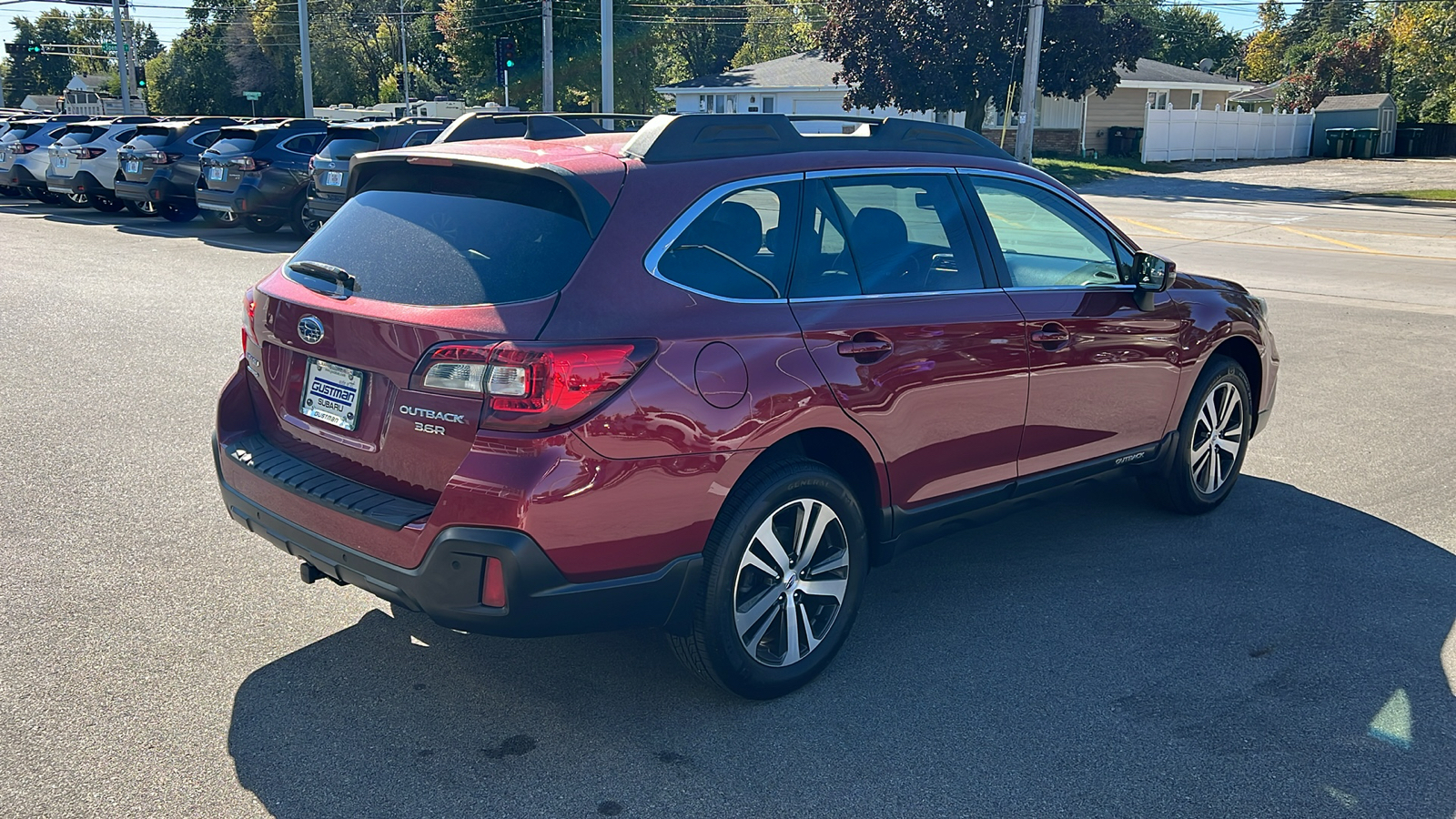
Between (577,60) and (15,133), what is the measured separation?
27157 mm

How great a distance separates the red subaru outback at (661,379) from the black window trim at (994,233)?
0.03 metres

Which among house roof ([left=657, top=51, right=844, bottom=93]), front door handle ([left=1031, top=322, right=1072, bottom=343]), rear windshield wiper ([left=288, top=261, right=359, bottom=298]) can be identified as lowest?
front door handle ([left=1031, top=322, right=1072, bottom=343])

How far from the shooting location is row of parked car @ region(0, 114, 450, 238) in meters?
16.4

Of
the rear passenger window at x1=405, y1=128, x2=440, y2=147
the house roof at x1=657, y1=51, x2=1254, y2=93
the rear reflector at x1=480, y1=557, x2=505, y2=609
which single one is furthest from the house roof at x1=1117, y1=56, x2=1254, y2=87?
the rear reflector at x1=480, y1=557, x2=505, y2=609

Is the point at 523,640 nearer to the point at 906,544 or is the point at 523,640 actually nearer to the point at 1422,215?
the point at 906,544

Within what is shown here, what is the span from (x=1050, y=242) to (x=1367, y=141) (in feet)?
172

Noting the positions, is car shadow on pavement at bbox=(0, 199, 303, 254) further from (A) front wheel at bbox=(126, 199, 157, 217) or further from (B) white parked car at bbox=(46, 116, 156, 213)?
(B) white parked car at bbox=(46, 116, 156, 213)

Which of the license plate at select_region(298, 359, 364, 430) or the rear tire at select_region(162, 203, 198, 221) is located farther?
the rear tire at select_region(162, 203, 198, 221)

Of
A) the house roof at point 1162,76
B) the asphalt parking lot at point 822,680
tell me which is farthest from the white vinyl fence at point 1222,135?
the asphalt parking lot at point 822,680

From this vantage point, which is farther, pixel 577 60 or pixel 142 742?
pixel 577 60

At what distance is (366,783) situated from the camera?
332 centimetres

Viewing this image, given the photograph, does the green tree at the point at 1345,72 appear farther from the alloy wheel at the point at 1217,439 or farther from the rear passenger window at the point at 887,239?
the rear passenger window at the point at 887,239

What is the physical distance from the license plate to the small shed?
55.8 m

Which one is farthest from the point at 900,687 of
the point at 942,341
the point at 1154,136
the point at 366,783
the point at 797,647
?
the point at 1154,136
